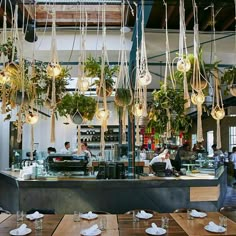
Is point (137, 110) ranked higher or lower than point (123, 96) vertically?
lower

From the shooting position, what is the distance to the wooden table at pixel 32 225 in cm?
368

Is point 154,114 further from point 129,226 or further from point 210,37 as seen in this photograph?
point 129,226

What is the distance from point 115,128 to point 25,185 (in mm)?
8905

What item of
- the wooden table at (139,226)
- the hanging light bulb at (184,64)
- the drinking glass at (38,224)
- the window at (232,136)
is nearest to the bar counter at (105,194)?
the wooden table at (139,226)

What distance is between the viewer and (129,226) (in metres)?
3.97

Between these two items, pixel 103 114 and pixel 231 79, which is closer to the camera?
pixel 103 114

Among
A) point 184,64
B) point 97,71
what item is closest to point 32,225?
point 97,71

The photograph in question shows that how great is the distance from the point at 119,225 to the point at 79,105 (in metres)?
1.74

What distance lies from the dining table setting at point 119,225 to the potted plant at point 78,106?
1.35 meters

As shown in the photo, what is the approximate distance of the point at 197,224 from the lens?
4.05 m

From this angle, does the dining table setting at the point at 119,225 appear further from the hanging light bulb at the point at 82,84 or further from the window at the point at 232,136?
the window at the point at 232,136

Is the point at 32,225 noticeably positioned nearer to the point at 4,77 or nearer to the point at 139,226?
the point at 139,226

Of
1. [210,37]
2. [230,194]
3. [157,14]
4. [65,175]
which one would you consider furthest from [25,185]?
[230,194]

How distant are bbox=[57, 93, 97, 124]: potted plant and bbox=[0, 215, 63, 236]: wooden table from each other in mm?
1337
